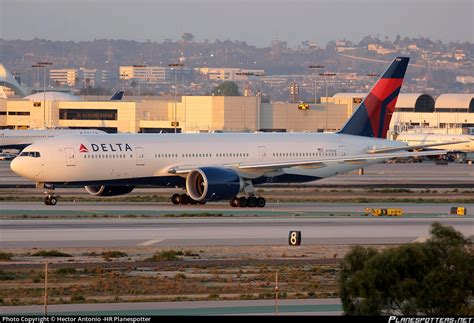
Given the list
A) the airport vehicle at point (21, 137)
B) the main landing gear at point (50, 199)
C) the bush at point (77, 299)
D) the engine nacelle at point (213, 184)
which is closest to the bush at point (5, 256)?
the bush at point (77, 299)

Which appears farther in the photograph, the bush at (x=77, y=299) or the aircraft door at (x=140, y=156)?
the aircraft door at (x=140, y=156)

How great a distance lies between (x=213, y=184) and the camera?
62.5 meters

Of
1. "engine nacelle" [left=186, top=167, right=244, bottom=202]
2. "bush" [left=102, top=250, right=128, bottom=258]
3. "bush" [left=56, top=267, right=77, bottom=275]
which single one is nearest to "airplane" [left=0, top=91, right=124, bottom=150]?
"engine nacelle" [left=186, top=167, right=244, bottom=202]

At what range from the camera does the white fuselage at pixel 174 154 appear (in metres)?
62.7

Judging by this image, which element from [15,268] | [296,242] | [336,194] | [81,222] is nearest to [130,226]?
[81,222]

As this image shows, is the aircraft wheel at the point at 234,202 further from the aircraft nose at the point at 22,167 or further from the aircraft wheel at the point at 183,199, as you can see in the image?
the aircraft nose at the point at 22,167

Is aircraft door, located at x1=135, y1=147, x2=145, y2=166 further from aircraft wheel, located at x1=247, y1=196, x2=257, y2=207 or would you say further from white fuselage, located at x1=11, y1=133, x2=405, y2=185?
aircraft wheel, located at x1=247, y1=196, x2=257, y2=207

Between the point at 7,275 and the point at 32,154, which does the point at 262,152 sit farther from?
the point at 7,275

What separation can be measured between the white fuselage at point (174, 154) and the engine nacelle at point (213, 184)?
2.01 m

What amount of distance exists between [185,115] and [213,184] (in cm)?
11438

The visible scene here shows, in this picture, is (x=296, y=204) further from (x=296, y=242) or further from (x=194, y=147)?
(x=296, y=242)

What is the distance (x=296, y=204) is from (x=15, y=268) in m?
30.9

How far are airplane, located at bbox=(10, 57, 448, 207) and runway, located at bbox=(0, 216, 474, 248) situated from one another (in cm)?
787

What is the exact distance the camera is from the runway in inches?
1825
